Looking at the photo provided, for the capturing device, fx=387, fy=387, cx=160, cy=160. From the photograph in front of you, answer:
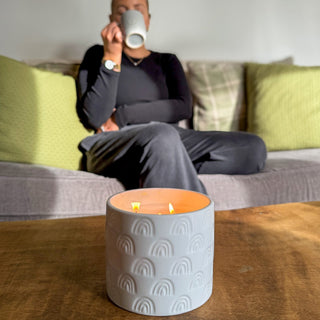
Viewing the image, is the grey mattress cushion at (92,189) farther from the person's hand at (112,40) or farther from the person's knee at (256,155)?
the person's hand at (112,40)

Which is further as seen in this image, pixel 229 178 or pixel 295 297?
pixel 229 178

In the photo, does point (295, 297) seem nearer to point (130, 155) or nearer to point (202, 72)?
point (130, 155)

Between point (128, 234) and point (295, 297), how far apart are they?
0.20 metres

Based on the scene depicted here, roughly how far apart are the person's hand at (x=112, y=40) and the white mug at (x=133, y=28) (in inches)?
4.9

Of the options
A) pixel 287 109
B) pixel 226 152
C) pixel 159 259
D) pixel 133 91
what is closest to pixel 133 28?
pixel 133 91

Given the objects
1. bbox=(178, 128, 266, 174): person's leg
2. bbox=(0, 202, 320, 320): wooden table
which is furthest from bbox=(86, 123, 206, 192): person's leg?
bbox=(0, 202, 320, 320): wooden table

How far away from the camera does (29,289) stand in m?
0.44

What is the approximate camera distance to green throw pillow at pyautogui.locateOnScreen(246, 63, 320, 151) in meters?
1.92

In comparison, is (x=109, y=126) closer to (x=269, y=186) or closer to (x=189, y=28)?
A: (x=269, y=186)

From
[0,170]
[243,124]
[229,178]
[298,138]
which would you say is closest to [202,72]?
[243,124]

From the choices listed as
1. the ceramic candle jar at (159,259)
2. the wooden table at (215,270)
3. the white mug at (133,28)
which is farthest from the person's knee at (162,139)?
the ceramic candle jar at (159,259)

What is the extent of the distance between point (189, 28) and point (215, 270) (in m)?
2.07

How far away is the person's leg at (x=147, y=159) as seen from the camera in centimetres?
123

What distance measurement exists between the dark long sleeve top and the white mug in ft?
0.67
